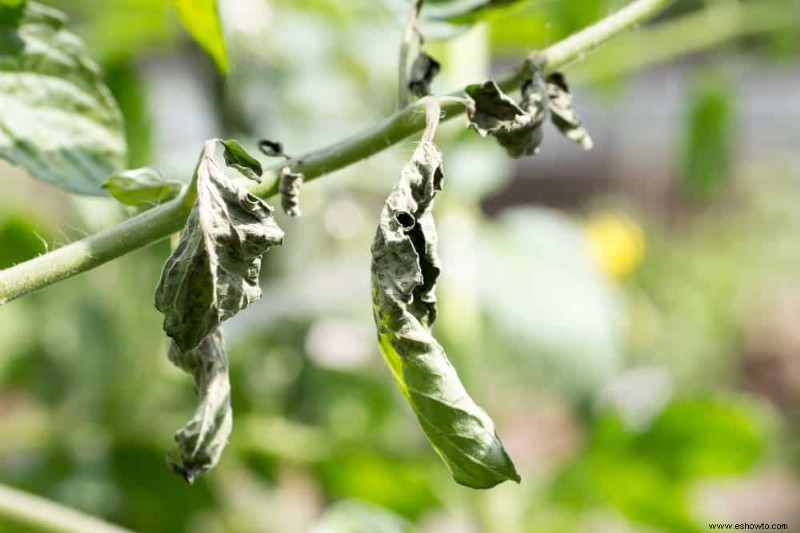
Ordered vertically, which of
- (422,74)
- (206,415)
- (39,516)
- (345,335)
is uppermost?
(422,74)

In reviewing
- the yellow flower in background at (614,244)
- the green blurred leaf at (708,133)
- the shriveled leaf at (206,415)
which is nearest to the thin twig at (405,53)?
the shriveled leaf at (206,415)

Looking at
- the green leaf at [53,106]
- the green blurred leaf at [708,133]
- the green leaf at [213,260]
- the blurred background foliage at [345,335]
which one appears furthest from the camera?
the green blurred leaf at [708,133]

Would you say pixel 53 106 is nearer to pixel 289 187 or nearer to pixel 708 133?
pixel 289 187

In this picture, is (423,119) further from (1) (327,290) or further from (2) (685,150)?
(2) (685,150)

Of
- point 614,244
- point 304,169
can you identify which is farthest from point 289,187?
point 614,244

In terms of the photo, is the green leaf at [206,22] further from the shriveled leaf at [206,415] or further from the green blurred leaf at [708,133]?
the green blurred leaf at [708,133]

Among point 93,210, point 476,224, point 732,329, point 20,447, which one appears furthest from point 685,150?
point 732,329
